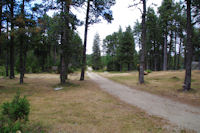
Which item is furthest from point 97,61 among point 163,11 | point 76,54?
point 76,54

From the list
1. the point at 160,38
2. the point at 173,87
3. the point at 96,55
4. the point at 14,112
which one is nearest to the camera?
the point at 14,112

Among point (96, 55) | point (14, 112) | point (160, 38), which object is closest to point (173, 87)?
point (14, 112)

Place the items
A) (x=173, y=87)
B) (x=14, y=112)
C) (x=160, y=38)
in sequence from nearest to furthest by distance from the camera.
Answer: (x=14, y=112), (x=173, y=87), (x=160, y=38)

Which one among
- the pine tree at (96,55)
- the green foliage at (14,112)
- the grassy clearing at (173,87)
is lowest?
the grassy clearing at (173,87)

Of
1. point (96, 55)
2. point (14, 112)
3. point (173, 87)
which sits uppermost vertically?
point (96, 55)

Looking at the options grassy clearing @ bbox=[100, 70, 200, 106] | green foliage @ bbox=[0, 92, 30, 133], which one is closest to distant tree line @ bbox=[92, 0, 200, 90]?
grassy clearing @ bbox=[100, 70, 200, 106]

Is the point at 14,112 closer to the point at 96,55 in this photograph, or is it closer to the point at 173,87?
the point at 173,87

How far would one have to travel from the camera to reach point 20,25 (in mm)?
8695

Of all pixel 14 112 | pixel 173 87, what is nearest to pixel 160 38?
pixel 173 87

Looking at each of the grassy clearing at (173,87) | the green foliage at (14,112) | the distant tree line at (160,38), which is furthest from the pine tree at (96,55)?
the green foliage at (14,112)

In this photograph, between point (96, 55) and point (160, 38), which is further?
point (96, 55)

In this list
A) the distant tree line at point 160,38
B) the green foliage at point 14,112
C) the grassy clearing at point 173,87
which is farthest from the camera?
the distant tree line at point 160,38

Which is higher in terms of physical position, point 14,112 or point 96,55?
point 96,55

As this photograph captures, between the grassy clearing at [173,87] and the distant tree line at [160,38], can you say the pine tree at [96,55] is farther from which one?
the grassy clearing at [173,87]
